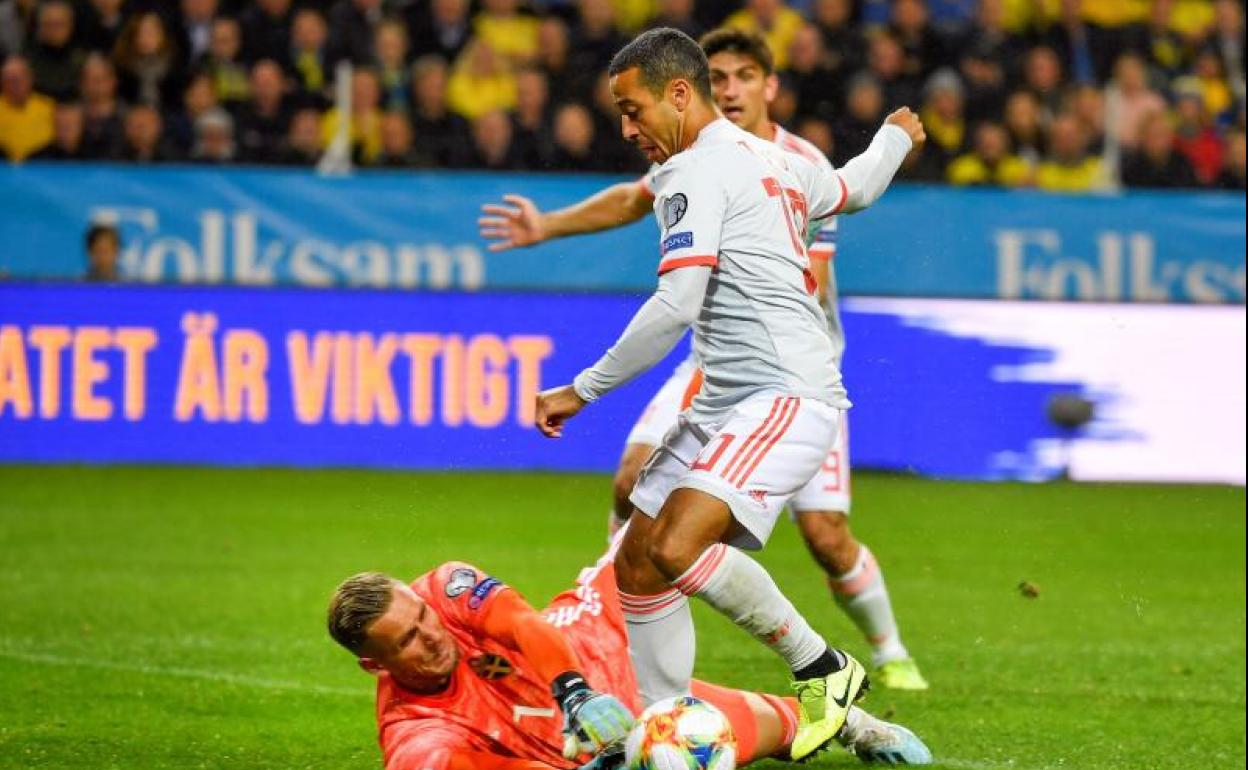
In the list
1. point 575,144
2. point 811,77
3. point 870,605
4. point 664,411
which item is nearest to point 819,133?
point 811,77

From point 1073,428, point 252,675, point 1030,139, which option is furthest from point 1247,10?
point 252,675

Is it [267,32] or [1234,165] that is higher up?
[267,32]

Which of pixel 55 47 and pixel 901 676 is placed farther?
pixel 55 47

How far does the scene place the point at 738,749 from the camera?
5590 mm

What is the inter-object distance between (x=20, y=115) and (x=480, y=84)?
9.82 ft

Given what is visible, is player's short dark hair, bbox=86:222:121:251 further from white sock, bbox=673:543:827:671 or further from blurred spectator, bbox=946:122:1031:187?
white sock, bbox=673:543:827:671

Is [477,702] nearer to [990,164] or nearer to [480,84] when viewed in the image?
[990,164]

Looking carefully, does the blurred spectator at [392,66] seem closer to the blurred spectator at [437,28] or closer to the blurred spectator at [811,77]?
the blurred spectator at [437,28]

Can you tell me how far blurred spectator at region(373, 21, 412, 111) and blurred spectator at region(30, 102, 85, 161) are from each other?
198 centimetres

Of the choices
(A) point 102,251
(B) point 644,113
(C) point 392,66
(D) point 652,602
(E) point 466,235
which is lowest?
(A) point 102,251

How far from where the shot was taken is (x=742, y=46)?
719 centimetres

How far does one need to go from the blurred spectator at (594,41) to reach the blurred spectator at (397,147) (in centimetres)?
119

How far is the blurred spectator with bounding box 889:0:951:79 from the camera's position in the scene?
14.9 metres

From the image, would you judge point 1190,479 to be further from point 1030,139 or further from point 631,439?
point 631,439
